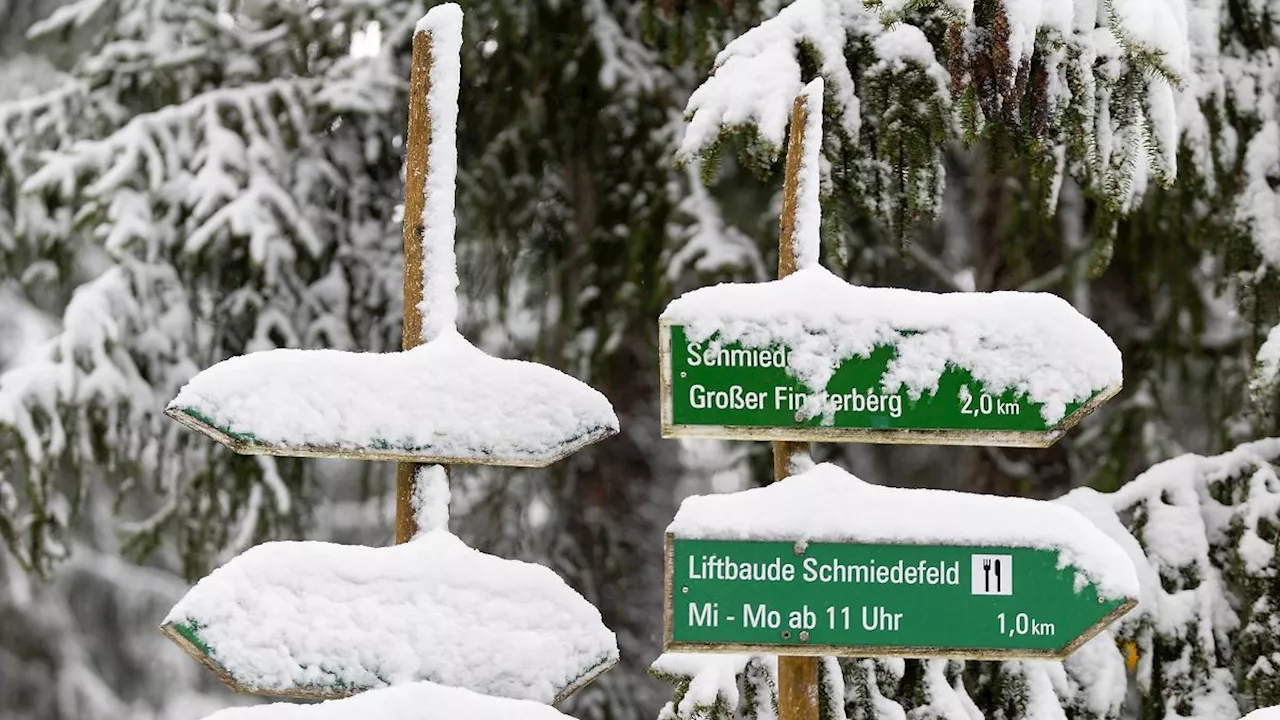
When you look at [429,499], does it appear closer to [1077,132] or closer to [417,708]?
[417,708]

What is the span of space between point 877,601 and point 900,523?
13cm

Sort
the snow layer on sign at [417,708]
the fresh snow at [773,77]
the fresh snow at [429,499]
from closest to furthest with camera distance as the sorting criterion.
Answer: the snow layer on sign at [417,708] → the fresh snow at [429,499] → the fresh snow at [773,77]

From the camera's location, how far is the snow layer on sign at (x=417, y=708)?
1.83 m

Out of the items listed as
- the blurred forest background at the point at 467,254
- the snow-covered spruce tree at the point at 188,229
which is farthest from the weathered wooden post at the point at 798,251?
the snow-covered spruce tree at the point at 188,229

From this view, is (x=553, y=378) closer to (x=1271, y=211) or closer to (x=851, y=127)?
(x=851, y=127)

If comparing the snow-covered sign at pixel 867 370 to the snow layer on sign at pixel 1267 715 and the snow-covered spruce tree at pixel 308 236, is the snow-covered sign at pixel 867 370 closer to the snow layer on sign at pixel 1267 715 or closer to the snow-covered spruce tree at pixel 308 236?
the snow layer on sign at pixel 1267 715

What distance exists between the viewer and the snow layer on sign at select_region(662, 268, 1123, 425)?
2.17m

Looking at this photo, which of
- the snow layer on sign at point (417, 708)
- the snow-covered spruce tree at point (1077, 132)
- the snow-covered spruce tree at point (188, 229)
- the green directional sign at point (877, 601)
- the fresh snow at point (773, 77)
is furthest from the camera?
the snow-covered spruce tree at point (188, 229)

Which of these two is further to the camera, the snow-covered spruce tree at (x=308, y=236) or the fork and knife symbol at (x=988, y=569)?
the snow-covered spruce tree at (x=308, y=236)

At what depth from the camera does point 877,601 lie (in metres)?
2.17

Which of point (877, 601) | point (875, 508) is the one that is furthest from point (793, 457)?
point (877, 601)

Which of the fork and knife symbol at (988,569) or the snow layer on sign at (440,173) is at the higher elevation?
the snow layer on sign at (440,173)

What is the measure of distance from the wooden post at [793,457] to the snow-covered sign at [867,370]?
14 cm

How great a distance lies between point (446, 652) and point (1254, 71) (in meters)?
2.66
